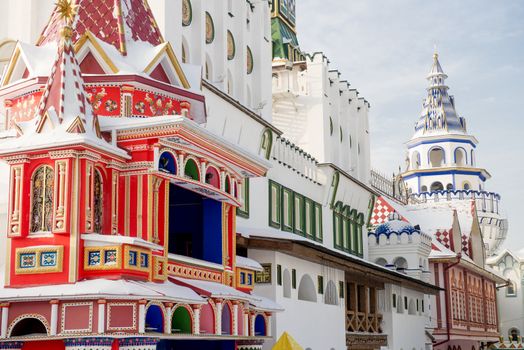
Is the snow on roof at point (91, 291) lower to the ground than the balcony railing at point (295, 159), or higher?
lower

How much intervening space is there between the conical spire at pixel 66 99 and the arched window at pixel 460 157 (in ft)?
219

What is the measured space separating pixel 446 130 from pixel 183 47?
193 ft

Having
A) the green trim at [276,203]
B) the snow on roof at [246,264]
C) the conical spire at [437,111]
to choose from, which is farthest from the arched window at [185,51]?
the conical spire at [437,111]

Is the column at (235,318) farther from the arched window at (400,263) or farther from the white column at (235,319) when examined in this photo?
the arched window at (400,263)

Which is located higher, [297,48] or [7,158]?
[297,48]

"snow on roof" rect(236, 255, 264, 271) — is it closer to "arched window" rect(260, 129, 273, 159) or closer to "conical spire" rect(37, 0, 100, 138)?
"conical spire" rect(37, 0, 100, 138)

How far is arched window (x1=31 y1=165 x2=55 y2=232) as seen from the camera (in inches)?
599

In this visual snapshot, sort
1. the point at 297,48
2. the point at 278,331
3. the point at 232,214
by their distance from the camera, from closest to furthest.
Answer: the point at 232,214 < the point at 278,331 < the point at 297,48

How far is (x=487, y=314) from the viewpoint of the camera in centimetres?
5738

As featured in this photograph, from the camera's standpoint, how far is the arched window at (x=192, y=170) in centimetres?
1722

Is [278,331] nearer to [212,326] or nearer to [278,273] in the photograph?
[278,273]

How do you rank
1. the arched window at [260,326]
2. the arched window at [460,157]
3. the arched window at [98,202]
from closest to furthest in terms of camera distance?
1. the arched window at [98,202]
2. the arched window at [260,326]
3. the arched window at [460,157]

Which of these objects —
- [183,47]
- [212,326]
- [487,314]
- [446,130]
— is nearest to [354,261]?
[183,47]

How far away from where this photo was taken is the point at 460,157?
80062 mm
